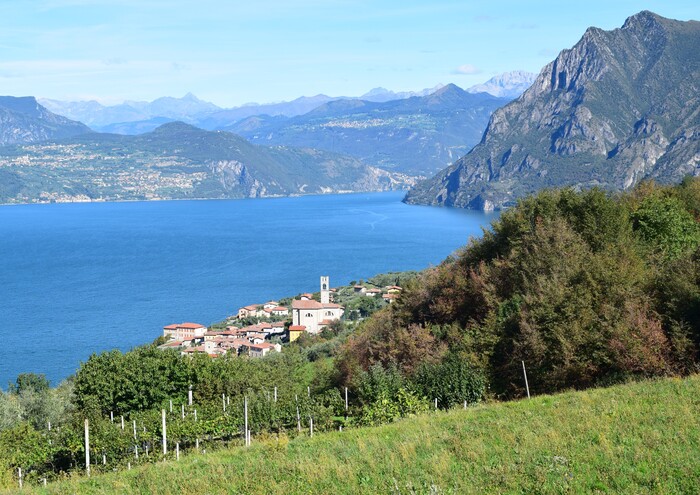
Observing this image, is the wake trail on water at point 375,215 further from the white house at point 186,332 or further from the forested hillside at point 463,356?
the forested hillside at point 463,356

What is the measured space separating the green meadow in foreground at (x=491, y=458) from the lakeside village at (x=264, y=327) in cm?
3285

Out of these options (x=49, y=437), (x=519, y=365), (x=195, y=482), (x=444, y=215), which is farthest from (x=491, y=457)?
(x=444, y=215)

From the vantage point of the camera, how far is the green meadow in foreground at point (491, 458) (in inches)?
325

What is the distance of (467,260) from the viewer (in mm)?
27203

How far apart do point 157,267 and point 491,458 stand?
86.2 meters

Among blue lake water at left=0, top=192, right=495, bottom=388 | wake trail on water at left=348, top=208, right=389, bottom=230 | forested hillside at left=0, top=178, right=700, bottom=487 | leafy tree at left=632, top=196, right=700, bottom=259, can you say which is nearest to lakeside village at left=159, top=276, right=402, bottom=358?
blue lake water at left=0, top=192, right=495, bottom=388

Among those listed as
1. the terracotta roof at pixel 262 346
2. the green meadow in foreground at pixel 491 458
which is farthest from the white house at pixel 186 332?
the green meadow in foreground at pixel 491 458

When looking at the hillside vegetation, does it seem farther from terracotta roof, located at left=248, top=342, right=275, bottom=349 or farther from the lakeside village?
Answer: terracotta roof, located at left=248, top=342, right=275, bottom=349

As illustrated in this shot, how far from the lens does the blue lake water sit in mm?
57094

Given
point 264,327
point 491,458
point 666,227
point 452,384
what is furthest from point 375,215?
point 491,458

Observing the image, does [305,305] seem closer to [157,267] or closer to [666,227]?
[666,227]

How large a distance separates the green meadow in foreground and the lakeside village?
3285 cm

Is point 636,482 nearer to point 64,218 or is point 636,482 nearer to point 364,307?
point 364,307

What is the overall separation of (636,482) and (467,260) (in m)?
19.4
